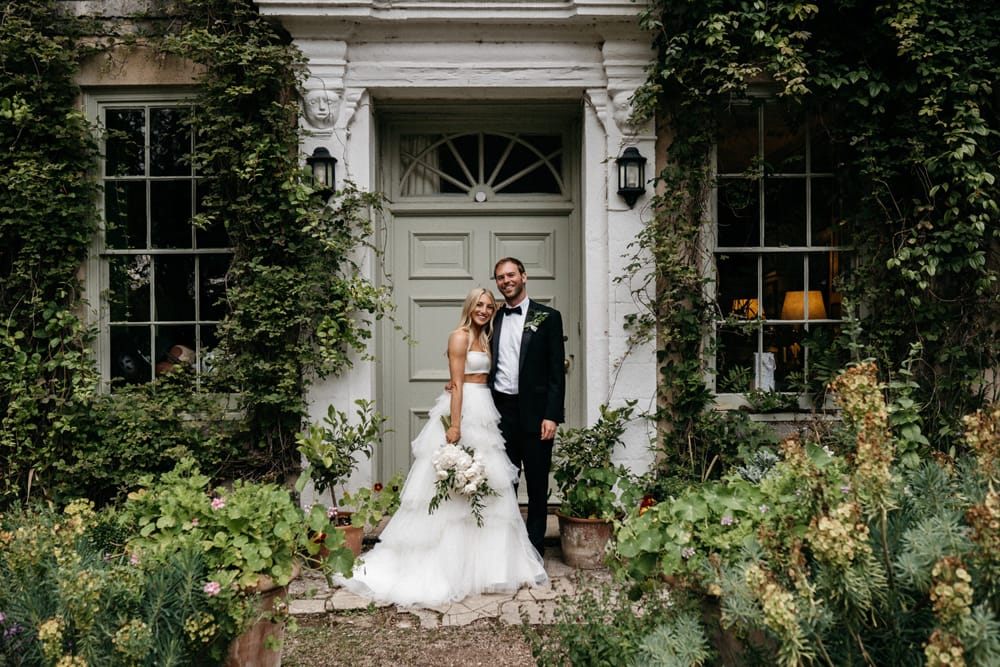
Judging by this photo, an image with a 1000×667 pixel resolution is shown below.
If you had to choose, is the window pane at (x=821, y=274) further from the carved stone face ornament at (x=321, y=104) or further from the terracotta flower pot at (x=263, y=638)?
the terracotta flower pot at (x=263, y=638)

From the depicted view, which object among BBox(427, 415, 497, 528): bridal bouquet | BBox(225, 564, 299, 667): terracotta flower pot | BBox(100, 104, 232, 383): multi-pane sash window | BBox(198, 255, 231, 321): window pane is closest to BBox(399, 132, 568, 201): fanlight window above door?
BBox(198, 255, 231, 321): window pane

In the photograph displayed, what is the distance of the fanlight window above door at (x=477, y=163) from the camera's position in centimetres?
586

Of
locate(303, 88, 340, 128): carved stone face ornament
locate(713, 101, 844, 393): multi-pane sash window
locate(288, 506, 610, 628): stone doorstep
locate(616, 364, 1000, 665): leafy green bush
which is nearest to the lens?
locate(616, 364, 1000, 665): leafy green bush

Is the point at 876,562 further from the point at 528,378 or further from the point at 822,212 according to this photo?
the point at 822,212

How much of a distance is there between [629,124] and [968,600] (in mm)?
4432

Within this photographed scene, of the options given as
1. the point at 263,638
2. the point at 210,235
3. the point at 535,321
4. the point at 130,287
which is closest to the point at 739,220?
the point at 535,321

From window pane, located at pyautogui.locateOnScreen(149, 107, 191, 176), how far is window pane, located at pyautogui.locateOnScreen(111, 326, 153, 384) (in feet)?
4.03

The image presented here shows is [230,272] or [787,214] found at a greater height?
[787,214]

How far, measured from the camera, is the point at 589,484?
4.86 metres

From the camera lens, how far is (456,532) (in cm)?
429

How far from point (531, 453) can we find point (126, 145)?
3.87 m

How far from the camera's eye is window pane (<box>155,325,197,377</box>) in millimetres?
5551

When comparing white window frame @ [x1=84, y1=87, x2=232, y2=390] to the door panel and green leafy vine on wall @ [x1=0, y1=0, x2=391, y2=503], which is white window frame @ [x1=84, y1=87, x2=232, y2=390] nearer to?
green leafy vine on wall @ [x1=0, y1=0, x2=391, y2=503]

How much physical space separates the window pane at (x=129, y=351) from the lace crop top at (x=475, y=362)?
2.68m
